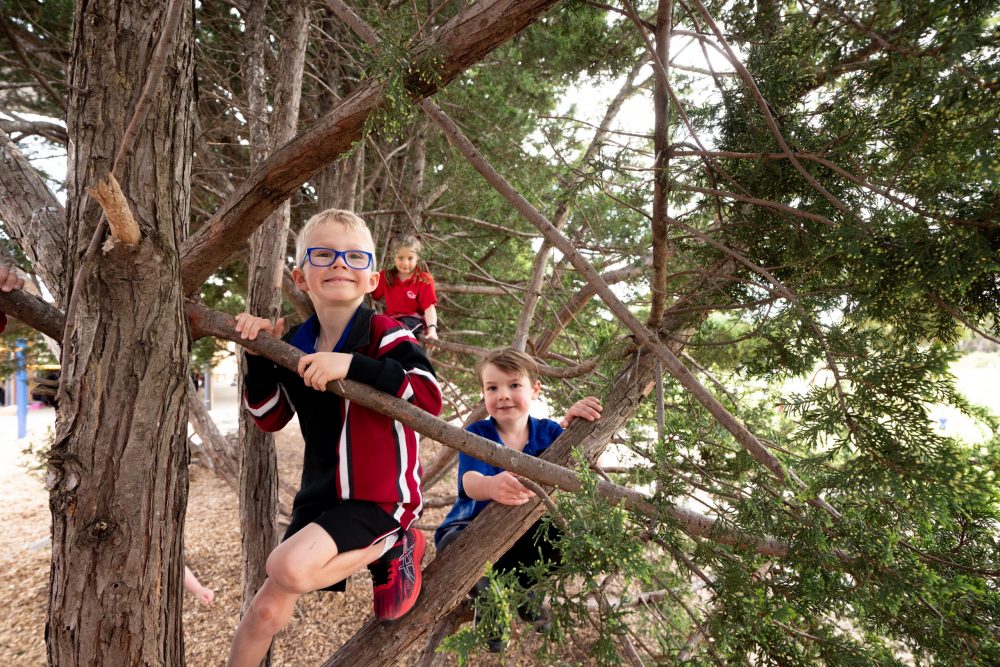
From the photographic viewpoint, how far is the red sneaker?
1.81 metres

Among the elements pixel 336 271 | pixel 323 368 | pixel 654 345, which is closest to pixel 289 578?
pixel 323 368

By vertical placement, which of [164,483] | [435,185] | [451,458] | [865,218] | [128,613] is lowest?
[451,458]

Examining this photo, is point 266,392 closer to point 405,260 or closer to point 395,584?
point 395,584

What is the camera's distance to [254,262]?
2.98m

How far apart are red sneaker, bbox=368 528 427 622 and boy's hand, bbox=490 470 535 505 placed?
0.41m

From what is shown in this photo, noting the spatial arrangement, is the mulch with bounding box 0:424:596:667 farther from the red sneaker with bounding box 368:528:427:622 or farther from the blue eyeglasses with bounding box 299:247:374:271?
the blue eyeglasses with bounding box 299:247:374:271

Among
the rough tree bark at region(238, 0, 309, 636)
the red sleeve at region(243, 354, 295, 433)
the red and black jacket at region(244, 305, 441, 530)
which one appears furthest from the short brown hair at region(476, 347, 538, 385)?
the rough tree bark at region(238, 0, 309, 636)

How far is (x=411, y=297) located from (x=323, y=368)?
3.06 m

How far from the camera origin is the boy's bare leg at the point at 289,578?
4.98ft

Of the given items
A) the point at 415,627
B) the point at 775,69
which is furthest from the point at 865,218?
the point at 415,627

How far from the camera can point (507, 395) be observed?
2.53 m

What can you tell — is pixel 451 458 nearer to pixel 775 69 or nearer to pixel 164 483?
pixel 164 483

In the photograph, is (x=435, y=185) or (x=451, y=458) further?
(x=435, y=185)

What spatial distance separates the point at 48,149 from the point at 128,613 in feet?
17.6
